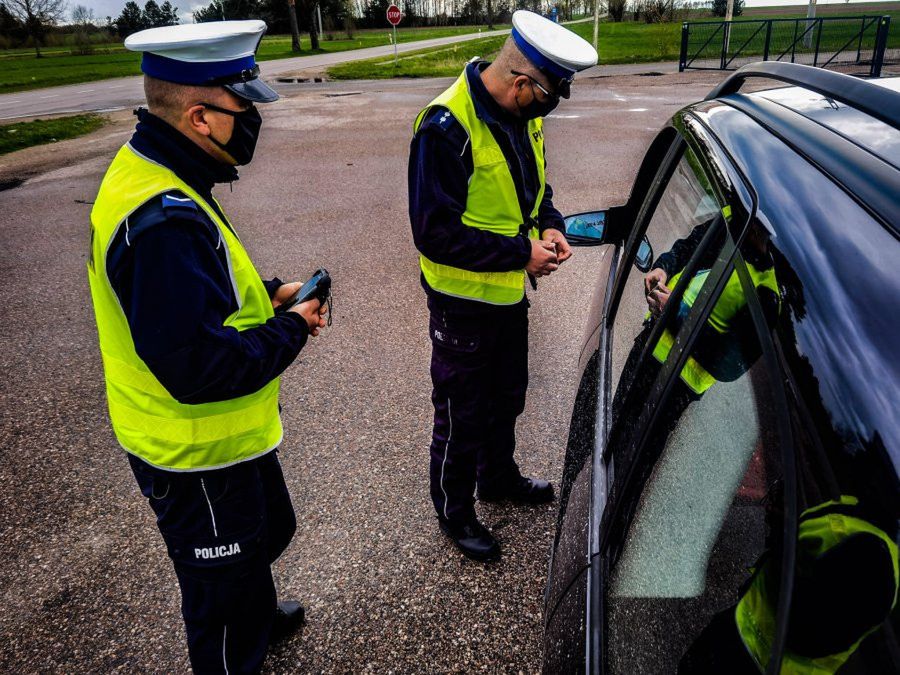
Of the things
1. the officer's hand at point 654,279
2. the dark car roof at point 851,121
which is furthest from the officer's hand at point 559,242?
the dark car roof at point 851,121

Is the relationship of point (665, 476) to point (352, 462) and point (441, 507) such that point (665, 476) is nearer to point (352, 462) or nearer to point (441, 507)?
point (441, 507)

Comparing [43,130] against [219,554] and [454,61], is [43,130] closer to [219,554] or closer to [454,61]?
[219,554]

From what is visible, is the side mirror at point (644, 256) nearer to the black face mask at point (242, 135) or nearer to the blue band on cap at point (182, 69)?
the black face mask at point (242, 135)

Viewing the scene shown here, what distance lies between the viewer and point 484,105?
2.21m

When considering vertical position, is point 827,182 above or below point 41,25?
below

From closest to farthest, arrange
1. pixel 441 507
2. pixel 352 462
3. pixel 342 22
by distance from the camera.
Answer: pixel 441 507, pixel 352 462, pixel 342 22

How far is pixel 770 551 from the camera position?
837mm

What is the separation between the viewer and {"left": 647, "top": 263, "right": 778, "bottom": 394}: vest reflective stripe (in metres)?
0.97

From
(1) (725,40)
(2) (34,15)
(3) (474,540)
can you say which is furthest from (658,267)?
(2) (34,15)

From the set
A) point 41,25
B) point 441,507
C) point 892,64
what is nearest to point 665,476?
point 441,507

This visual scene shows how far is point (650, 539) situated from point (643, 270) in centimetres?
90

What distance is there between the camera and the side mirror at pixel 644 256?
186cm

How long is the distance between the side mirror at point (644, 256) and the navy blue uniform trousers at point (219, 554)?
121 centimetres

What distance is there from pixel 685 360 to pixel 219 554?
130 centimetres
